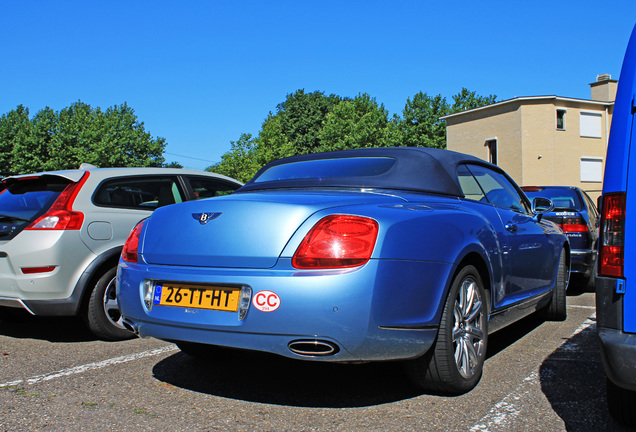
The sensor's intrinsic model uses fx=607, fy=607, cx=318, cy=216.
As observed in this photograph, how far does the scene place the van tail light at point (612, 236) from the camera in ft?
8.51

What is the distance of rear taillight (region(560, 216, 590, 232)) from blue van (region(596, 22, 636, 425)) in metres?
5.44

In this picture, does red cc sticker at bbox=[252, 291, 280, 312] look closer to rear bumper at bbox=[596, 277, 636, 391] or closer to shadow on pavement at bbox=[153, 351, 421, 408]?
shadow on pavement at bbox=[153, 351, 421, 408]

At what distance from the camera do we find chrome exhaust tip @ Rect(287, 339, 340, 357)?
2.93m

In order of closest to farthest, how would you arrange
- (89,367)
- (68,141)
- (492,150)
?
(89,367), (492,150), (68,141)

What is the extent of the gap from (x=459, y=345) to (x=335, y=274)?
1.08 metres

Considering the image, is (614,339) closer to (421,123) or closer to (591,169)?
(591,169)

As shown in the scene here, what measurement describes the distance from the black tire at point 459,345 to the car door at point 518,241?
0.49 metres

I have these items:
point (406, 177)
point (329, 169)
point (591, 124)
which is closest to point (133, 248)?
point (329, 169)

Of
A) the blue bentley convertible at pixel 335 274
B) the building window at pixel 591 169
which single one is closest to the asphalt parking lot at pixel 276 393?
the blue bentley convertible at pixel 335 274

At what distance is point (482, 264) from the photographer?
12.5ft

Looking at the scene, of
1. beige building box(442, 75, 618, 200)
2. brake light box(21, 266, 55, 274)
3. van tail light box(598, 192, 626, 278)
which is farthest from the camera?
beige building box(442, 75, 618, 200)

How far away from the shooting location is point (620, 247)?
2600mm

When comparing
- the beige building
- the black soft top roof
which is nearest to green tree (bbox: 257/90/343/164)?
the beige building

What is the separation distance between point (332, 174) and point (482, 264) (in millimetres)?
1185
